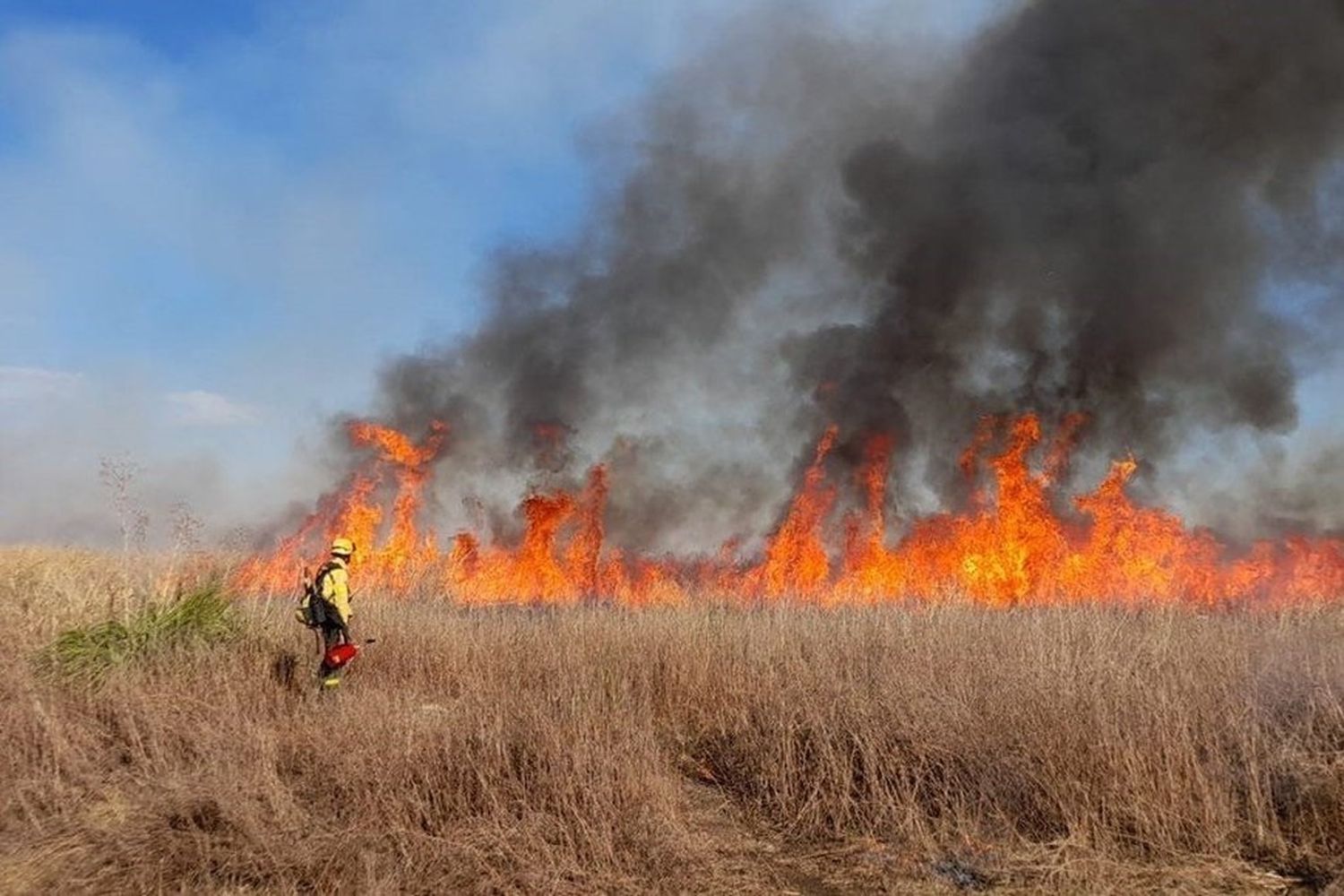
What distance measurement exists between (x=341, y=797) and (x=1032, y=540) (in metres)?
16.3

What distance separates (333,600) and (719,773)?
14.1 ft

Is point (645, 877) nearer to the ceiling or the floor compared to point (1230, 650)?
nearer to the floor

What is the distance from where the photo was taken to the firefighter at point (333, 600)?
912 cm

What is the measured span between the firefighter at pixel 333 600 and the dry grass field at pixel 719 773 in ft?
1.15

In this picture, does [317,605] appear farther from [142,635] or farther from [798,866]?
[798,866]

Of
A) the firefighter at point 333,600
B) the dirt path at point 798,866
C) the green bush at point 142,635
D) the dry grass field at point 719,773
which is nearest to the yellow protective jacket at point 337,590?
the firefighter at point 333,600

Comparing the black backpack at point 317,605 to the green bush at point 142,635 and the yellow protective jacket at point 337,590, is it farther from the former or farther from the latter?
the green bush at point 142,635

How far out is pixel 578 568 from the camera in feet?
71.1

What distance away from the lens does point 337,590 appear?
30.0ft

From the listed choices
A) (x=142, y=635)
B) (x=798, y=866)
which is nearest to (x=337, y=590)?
(x=142, y=635)

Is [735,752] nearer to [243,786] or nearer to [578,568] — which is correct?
[243,786]

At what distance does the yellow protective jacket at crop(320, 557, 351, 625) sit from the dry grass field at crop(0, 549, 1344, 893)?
2.83 ft

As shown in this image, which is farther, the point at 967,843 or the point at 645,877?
the point at 967,843

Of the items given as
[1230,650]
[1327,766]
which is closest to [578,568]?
[1230,650]
